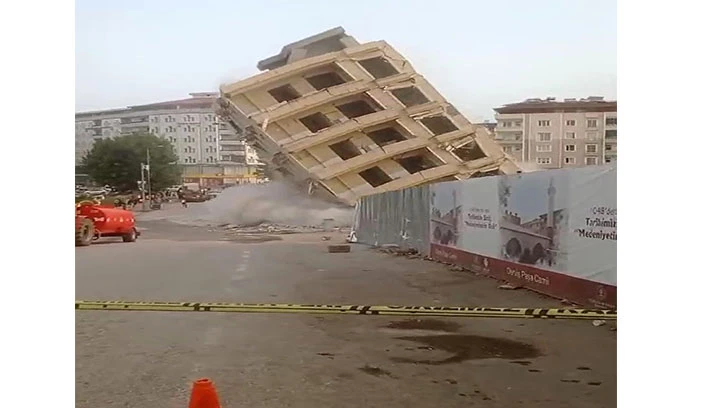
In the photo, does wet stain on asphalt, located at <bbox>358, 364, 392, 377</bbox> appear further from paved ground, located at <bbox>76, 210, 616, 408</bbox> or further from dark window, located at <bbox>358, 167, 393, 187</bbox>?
dark window, located at <bbox>358, 167, 393, 187</bbox>

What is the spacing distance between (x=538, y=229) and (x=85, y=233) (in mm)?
1439

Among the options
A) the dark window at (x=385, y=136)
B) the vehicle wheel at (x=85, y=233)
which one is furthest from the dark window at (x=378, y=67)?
the vehicle wheel at (x=85, y=233)

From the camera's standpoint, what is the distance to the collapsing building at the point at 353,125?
2109mm

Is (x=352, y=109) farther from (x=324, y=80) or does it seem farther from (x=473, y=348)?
(x=473, y=348)

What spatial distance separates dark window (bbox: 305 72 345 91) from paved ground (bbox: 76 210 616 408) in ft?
1.51

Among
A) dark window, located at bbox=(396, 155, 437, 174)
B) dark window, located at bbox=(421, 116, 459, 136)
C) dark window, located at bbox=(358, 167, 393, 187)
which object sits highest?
dark window, located at bbox=(421, 116, 459, 136)

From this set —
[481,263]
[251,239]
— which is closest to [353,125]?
[251,239]

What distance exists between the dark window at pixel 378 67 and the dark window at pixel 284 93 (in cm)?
22

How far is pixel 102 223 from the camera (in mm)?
2180

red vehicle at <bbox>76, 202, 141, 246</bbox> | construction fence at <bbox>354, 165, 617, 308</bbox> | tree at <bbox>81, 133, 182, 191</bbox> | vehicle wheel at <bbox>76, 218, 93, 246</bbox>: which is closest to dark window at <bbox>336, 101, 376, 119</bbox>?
construction fence at <bbox>354, 165, 617, 308</bbox>

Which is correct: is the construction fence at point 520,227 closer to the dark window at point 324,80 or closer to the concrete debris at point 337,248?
the concrete debris at point 337,248

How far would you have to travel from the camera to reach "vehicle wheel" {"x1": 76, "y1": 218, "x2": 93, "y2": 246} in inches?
85.7
